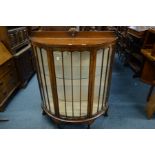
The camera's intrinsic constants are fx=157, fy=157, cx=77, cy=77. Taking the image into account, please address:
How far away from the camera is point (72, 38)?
4.16 feet

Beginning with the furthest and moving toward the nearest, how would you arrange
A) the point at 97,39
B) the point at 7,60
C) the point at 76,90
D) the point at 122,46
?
the point at 122,46 → the point at 7,60 → the point at 76,90 → the point at 97,39

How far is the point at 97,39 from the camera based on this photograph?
1269mm

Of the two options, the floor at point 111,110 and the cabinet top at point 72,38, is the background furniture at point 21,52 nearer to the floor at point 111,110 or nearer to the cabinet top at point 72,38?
the floor at point 111,110

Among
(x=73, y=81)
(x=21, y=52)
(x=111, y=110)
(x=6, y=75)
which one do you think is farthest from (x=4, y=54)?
(x=111, y=110)

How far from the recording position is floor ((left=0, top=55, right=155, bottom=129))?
5.89 feet

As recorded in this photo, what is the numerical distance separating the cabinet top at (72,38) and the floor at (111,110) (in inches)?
38.8

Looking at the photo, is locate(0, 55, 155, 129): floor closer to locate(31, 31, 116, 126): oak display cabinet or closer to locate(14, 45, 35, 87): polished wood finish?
locate(14, 45, 35, 87): polished wood finish

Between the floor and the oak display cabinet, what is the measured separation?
25 centimetres

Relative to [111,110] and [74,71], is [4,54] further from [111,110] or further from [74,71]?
[111,110]

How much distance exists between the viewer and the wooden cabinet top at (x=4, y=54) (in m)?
1.97

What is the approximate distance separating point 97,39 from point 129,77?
6.05 feet

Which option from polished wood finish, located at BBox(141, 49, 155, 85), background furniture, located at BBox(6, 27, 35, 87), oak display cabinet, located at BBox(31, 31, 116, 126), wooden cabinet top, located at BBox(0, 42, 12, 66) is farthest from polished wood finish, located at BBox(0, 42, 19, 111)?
polished wood finish, located at BBox(141, 49, 155, 85)
